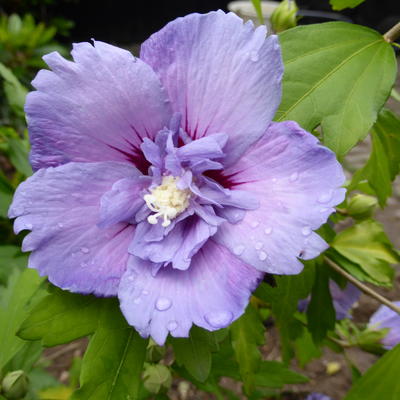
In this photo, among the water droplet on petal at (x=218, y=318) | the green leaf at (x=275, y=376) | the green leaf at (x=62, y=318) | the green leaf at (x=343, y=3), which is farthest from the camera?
the green leaf at (x=275, y=376)

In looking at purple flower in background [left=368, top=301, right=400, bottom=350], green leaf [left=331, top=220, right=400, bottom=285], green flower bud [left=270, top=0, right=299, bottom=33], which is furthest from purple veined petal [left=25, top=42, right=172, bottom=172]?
purple flower in background [left=368, top=301, right=400, bottom=350]

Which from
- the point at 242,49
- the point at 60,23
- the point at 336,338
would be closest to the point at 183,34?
the point at 242,49

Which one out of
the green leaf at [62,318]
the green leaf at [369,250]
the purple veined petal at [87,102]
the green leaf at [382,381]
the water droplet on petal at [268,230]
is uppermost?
the purple veined petal at [87,102]

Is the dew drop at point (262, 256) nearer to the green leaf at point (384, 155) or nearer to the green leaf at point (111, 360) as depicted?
the green leaf at point (111, 360)

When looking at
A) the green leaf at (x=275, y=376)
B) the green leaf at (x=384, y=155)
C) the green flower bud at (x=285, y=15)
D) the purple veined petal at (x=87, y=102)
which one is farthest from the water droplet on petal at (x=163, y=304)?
the green leaf at (x=275, y=376)

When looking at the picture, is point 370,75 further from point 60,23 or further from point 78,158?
point 60,23

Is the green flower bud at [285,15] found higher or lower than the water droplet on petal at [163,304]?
higher

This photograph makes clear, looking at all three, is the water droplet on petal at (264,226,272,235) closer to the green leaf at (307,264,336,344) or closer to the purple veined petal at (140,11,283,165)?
the purple veined petal at (140,11,283,165)
